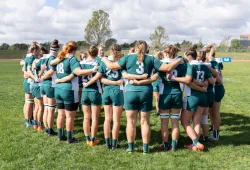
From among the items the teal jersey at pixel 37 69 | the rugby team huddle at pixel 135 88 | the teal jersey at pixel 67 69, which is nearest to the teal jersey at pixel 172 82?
the rugby team huddle at pixel 135 88

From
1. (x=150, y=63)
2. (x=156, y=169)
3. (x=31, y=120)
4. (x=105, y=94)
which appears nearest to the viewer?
(x=156, y=169)

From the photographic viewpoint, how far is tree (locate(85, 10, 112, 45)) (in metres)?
74.3

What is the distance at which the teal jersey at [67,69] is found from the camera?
5.89 m

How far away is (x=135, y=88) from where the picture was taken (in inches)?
211

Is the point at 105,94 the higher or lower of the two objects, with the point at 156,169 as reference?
higher

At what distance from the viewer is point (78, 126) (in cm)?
795

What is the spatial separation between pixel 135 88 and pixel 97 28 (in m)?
71.3

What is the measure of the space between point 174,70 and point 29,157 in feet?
11.2

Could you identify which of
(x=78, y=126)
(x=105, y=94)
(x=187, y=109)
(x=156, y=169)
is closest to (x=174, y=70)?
(x=187, y=109)

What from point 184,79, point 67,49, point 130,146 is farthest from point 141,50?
point 130,146

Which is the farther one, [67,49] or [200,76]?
[67,49]

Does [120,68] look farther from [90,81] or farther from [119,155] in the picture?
[119,155]

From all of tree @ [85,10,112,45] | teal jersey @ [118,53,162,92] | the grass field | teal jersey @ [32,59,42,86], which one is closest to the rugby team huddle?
teal jersey @ [118,53,162,92]

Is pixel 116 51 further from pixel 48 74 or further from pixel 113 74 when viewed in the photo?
pixel 48 74
